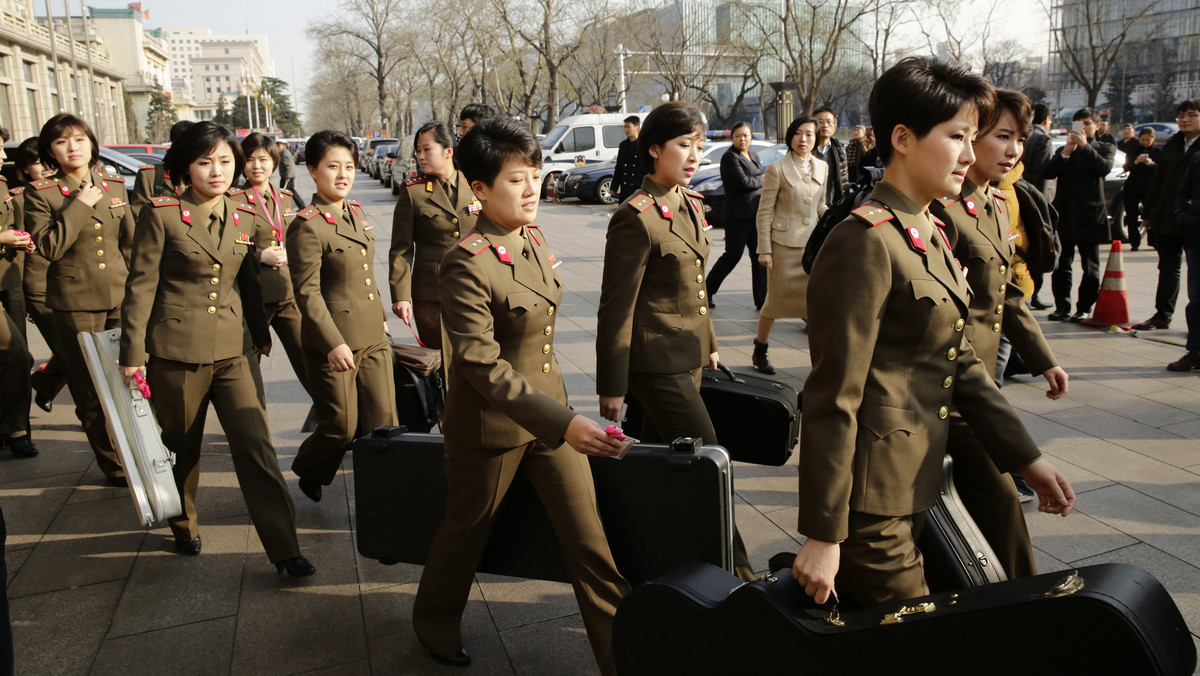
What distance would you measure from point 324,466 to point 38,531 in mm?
1332

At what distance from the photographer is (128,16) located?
3369 inches

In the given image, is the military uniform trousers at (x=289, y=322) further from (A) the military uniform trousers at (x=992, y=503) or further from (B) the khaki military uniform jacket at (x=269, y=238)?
(A) the military uniform trousers at (x=992, y=503)

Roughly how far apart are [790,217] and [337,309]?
3.71 metres

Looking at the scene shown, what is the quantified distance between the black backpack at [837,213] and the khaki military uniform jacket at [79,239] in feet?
13.0

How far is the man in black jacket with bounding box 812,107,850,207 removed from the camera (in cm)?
824

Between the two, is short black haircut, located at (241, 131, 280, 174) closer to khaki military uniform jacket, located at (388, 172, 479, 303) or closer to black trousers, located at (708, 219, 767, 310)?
khaki military uniform jacket, located at (388, 172, 479, 303)

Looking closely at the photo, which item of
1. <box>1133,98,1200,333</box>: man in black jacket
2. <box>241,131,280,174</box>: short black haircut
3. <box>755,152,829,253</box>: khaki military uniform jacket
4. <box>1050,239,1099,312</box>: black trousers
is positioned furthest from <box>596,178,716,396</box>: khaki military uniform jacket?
<box>1050,239,1099,312</box>: black trousers

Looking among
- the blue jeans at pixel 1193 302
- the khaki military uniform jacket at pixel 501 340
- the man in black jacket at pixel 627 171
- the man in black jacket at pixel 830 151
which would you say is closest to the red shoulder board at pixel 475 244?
the khaki military uniform jacket at pixel 501 340

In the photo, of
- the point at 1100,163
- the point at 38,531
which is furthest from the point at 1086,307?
the point at 38,531

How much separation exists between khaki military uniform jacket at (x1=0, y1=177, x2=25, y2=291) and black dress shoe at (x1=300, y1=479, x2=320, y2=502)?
8.17 ft

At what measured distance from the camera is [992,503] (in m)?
2.38

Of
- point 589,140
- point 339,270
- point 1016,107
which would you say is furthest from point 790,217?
point 589,140

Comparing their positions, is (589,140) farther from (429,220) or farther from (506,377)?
(506,377)

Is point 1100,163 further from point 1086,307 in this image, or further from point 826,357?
point 826,357
